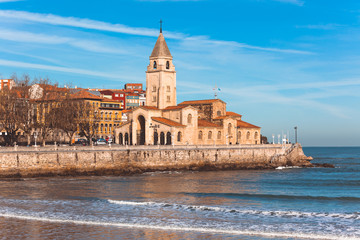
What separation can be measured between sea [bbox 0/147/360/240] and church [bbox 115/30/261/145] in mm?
32024

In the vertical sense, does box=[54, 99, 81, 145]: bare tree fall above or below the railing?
above

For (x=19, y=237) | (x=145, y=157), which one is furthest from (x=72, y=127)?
(x=19, y=237)

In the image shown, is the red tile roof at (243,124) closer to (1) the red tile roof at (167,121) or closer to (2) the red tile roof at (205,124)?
(2) the red tile roof at (205,124)

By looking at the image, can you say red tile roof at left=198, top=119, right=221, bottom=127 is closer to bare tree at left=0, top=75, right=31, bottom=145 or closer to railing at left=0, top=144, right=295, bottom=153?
railing at left=0, top=144, right=295, bottom=153

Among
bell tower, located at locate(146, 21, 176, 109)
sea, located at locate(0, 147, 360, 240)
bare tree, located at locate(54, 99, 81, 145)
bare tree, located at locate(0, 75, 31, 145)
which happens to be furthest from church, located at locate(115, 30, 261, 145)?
sea, located at locate(0, 147, 360, 240)

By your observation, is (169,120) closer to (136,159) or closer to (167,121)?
(167,121)

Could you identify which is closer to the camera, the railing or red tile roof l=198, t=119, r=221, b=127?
the railing

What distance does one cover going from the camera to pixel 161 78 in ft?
326

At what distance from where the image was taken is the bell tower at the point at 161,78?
9944 cm

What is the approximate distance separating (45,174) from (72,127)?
23025mm

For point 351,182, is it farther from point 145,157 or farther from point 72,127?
point 72,127

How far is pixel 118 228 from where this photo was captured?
30875 millimetres

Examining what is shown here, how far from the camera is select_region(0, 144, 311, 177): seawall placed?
2438 inches

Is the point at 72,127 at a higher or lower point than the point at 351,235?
higher
